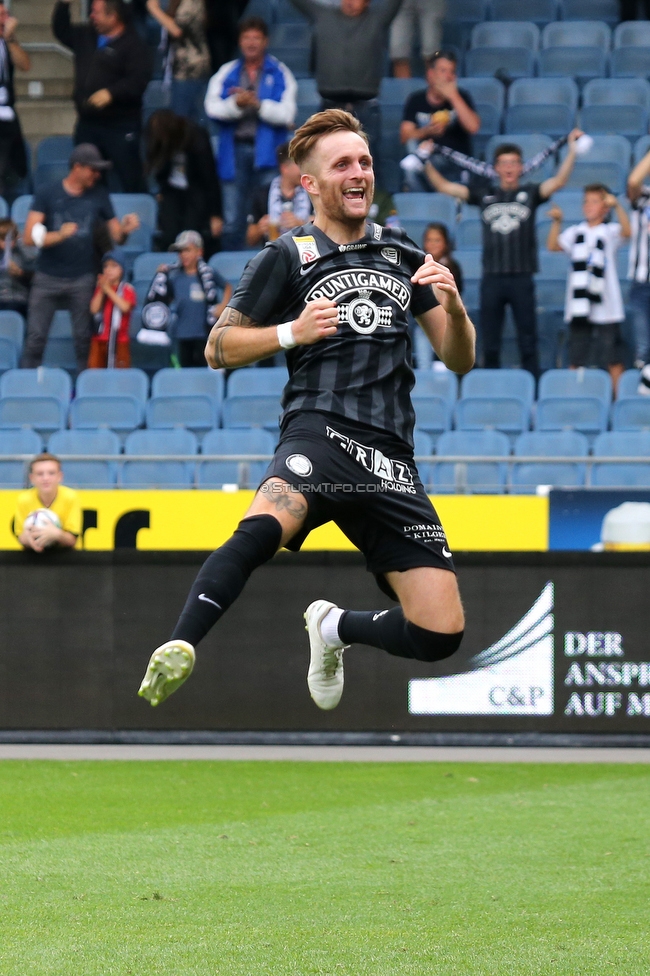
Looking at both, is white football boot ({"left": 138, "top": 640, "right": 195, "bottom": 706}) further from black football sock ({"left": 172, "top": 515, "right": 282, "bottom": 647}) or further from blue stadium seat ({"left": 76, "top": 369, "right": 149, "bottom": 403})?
blue stadium seat ({"left": 76, "top": 369, "right": 149, "bottom": 403})

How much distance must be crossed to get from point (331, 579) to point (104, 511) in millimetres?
1907

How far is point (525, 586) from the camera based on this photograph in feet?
33.3

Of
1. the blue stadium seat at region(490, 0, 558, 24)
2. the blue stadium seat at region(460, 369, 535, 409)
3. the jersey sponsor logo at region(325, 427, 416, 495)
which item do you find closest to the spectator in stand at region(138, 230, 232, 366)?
the blue stadium seat at region(460, 369, 535, 409)

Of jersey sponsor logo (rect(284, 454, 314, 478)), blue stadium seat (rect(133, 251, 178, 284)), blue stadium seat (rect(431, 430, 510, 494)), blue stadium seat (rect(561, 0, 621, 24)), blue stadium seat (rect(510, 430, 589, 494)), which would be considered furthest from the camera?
blue stadium seat (rect(561, 0, 621, 24))

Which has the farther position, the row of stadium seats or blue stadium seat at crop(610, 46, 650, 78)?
blue stadium seat at crop(610, 46, 650, 78)

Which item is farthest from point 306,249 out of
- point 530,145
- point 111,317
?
point 530,145

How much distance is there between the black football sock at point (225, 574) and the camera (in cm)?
446

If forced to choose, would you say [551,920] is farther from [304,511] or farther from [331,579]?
[331,579]

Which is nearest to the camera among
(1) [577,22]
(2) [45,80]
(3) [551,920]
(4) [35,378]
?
(3) [551,920]

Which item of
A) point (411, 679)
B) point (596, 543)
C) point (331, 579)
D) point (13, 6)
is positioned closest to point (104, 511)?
point (331, 579)

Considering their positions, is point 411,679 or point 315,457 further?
point 411,679

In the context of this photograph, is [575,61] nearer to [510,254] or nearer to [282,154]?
[510,254]

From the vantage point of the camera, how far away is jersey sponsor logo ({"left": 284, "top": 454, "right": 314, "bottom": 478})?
4.75 m

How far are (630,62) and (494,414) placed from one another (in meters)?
6.27
